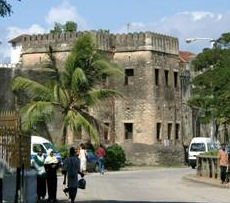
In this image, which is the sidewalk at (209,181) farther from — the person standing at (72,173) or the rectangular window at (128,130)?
the rectangular window at (128,130)

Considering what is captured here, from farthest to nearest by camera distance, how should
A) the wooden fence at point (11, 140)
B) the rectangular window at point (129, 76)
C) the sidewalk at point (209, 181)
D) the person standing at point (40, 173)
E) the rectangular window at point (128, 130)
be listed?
the rectangular window at point (129, 76), the rectangular window at point (128, 130), the sidewalk at point (209, 181), the person standing at point (40, 173), the wooden fence at point (11, 140)

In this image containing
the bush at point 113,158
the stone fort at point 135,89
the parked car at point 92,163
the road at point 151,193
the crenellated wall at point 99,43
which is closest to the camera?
the road at point 151,193

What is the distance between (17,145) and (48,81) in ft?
113

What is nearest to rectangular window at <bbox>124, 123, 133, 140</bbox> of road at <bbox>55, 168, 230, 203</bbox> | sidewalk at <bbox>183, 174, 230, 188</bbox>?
sidewalk at <bbox>183, 174, 230, 188</bbox>

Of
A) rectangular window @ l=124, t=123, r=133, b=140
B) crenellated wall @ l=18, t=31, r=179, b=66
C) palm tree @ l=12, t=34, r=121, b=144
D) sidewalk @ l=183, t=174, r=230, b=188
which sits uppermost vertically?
crenellated wall @ l=18, t=31, r=179, b=66

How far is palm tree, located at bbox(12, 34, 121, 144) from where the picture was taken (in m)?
50.2

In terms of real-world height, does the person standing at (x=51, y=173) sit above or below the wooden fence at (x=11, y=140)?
below

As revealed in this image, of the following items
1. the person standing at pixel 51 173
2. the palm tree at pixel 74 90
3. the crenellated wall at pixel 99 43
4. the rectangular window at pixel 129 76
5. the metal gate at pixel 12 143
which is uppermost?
the crenellated wall at pixel 99 43

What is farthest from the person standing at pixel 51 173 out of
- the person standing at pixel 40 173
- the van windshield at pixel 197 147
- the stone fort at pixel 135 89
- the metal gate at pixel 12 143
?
the stone fort at pixel 135 89

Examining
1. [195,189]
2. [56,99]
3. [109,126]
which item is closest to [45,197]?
[195,189]

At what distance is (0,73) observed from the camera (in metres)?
56.4

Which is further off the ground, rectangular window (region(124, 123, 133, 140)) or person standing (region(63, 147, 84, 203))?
rectangular window (region(124, 123, 133, 140))

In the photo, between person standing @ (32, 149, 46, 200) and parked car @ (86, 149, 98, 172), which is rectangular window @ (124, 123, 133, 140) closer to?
parked car @ (86, 149, 98, 172)

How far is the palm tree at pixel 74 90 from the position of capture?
50.2m
